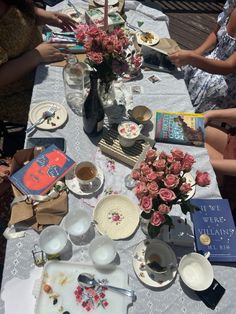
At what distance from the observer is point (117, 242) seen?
1373mm

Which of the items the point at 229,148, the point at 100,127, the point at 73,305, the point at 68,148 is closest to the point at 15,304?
the point at 73,305

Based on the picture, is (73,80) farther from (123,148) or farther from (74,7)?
(74,7)

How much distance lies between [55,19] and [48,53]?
41cm

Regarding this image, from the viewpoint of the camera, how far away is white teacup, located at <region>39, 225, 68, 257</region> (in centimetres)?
129

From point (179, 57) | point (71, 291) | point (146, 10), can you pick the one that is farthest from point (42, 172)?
point (146, 10)

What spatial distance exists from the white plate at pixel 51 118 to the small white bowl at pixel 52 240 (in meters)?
0.64

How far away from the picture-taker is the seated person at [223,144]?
2062 mm

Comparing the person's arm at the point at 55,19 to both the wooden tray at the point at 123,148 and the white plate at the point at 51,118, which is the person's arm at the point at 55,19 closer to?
the white plate at the point at 51,118

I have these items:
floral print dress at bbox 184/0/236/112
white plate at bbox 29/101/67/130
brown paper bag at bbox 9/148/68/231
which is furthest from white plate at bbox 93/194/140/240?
floral print dress at bbox 184/0/236/112

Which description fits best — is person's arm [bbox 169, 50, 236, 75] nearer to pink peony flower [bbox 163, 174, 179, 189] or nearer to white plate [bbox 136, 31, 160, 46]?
white plate [bbox 136, 31, 160, 46]

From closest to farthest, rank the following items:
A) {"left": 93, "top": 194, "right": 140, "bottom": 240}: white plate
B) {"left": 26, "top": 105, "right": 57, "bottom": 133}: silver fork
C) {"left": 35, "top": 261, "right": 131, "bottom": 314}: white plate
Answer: {"left": 35, "top": 261, "right": 131, "bottom": 314}: white plate → {"left": 93, "top": 194, "right": 140, "bottom": 240}: white plate → {"left": 26, "top": 105, "right": 57, "bottom": 133}: silver fork

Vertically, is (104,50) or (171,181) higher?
(104,50)

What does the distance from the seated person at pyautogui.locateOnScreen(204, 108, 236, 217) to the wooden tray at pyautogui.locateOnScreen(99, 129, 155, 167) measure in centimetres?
59

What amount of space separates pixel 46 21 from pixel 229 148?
1663 mm
